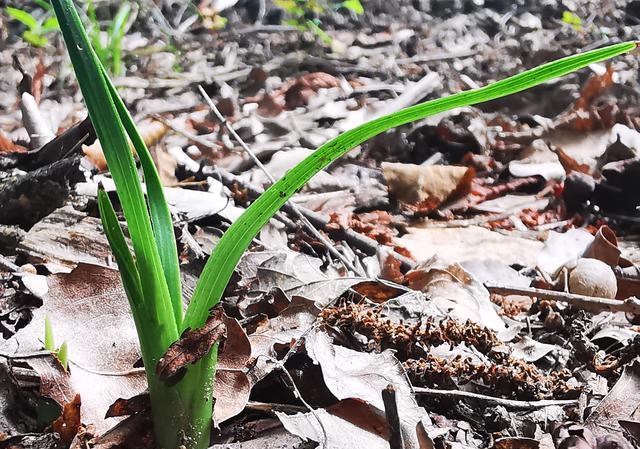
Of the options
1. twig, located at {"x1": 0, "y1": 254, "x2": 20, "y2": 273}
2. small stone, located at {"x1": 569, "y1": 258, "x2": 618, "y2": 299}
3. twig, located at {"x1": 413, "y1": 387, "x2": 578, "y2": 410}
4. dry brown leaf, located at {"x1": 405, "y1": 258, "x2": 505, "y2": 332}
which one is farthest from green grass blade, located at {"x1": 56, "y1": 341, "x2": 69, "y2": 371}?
Result: small stone, located at {"x1": 569, "y1": 258, "x2": 618, "y2": 299}

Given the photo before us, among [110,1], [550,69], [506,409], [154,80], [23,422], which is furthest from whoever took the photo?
[110,1]

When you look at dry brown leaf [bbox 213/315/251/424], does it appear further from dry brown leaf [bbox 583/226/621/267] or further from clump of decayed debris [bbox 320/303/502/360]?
dry brown leaf [bbox 583/226/621/267]

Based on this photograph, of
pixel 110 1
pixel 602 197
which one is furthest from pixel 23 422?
pixel 110 1

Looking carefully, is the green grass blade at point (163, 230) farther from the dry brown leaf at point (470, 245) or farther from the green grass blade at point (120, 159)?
the dry brown leaf at point (470, 245)

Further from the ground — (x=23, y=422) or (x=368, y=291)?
(x=23, y=422)

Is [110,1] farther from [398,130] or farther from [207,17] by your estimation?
[398,130]

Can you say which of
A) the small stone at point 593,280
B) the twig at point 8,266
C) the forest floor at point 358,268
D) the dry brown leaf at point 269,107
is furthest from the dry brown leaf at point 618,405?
the dry brown leaf at point 269,107
